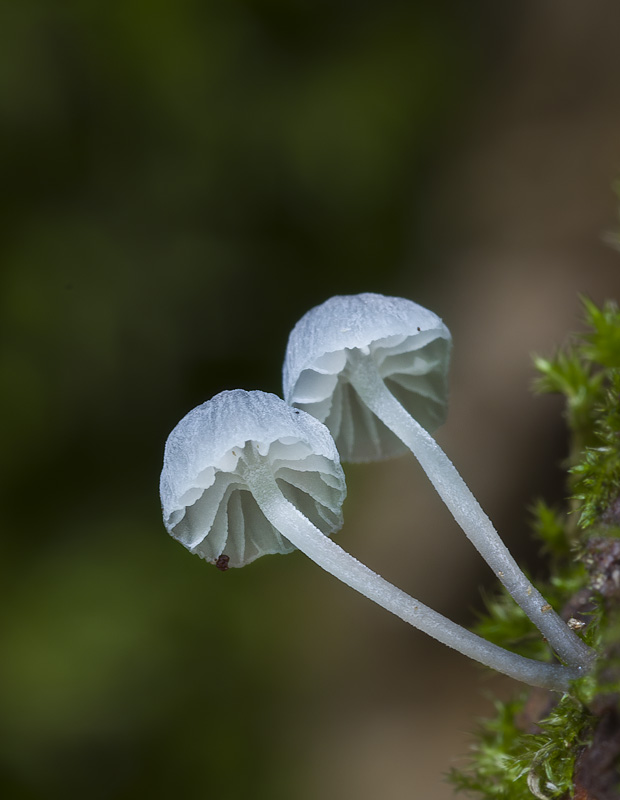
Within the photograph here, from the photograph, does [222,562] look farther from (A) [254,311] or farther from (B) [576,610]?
(A) [254,311]

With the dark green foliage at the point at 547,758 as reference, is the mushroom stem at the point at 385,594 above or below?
above

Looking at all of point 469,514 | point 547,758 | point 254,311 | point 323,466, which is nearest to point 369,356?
point 323,466

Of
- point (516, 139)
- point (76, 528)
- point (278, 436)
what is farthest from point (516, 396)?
point (278, 436)

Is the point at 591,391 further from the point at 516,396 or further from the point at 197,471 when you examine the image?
the point at 516,396

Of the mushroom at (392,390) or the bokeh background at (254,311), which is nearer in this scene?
the mushroom at (392,390)

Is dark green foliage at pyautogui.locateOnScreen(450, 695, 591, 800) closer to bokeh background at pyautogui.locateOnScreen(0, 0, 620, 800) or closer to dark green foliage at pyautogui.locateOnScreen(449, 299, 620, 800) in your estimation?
dark green foliage at pyautogui.locateOnScreen(449, 299, 620, 800)

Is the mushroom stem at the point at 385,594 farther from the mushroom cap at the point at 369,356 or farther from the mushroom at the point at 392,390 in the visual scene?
the mushroom cap at the point at 369,356

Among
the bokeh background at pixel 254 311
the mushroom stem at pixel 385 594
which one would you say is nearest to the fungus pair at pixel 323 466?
the mushroom stem at pixel 385 594
